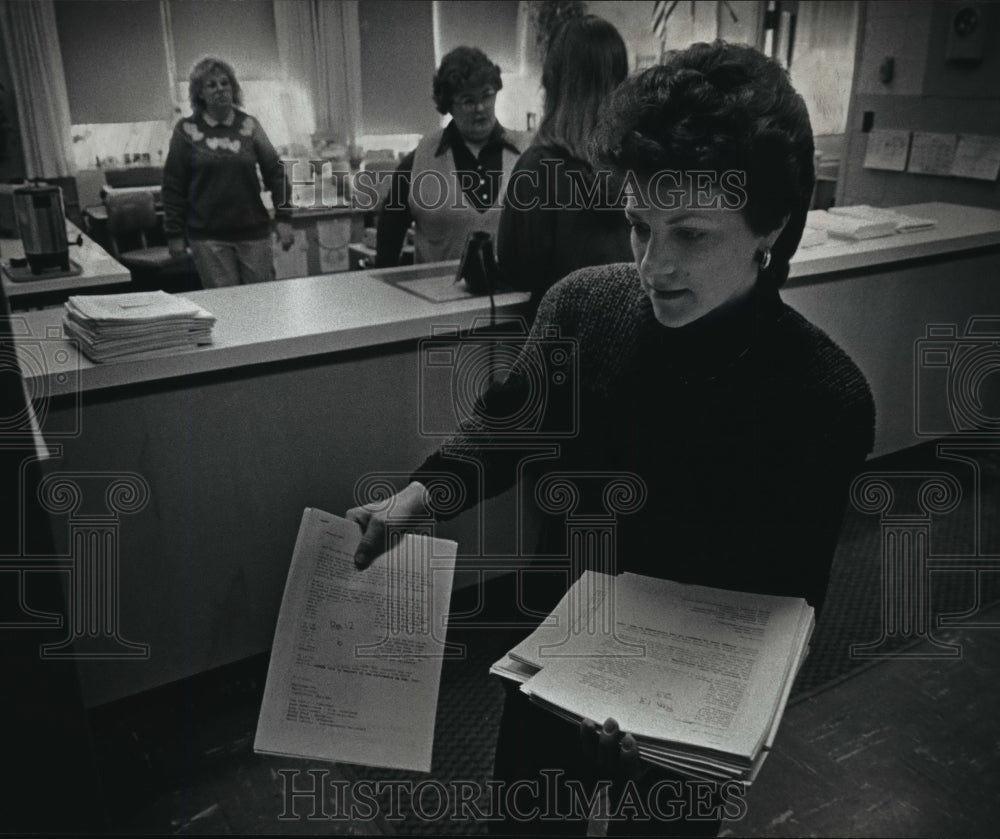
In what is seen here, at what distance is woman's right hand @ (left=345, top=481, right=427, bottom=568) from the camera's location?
111 centimetres

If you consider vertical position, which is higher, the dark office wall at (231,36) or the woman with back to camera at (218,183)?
the dark office wall at (231,36)

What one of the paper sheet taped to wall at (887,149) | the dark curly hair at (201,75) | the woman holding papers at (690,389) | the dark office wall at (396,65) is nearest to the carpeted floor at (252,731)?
the woman holding papers at (690,389)

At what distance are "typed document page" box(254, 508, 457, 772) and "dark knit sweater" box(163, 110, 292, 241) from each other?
3101 mm

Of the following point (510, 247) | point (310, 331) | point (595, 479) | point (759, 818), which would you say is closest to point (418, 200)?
point (510, 247)

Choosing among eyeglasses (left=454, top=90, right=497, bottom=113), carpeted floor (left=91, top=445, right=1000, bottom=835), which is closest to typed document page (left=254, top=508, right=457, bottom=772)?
carpeted floor (left=91, top=445, right=1000, bottom=835)

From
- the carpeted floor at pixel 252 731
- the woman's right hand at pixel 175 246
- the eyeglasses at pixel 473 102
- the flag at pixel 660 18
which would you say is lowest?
the carpeted floor at pixel 252 731

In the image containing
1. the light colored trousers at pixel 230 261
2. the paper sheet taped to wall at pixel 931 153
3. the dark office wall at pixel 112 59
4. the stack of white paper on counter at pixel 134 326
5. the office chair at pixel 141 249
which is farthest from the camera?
the dark office wall at pixel 112 59

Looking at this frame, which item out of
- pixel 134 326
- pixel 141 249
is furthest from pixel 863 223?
pixel 141 249

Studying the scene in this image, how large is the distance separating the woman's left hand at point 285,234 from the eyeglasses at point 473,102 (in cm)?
340

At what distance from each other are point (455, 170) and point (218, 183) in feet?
4.74

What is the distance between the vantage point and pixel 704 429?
1.15 meters

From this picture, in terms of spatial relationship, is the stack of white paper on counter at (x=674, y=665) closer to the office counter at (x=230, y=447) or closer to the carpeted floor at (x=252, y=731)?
the carpeted floor at (x=252, y=731)

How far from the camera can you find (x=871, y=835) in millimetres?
1842

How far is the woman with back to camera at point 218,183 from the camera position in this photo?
375 centimetres
